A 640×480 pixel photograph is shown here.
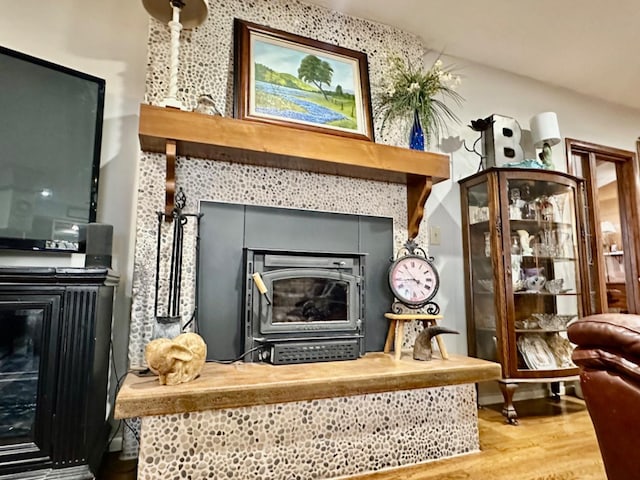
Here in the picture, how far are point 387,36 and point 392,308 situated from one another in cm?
186

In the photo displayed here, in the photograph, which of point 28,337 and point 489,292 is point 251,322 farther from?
point 489,292

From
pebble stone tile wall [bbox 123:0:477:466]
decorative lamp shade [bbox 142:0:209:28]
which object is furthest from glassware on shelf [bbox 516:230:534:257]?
decorative lamp shade [bbox 142:0:209:28]

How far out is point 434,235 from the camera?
2910mm

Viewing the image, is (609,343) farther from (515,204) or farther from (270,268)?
(515,204)

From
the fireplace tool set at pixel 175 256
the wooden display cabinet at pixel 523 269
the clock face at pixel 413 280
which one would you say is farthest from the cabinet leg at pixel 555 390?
the fireplace tool set at pixel 175 256

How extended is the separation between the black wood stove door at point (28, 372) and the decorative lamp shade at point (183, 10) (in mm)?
1508

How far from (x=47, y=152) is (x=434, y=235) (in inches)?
95.7

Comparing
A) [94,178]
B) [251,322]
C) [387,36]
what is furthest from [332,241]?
[387,36]

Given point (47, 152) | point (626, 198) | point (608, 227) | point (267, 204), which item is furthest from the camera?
point (608, 227)

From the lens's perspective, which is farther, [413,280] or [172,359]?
[413,280]

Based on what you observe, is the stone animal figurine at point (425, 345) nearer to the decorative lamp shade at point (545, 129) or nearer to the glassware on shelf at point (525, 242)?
the glassware on shelf at point (525, 242)

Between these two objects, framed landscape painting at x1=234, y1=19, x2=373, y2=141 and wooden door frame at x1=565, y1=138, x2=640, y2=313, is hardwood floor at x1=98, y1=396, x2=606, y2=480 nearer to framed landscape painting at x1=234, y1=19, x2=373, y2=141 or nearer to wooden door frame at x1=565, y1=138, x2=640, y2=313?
wooden door frame at x1=565, y1=138, x2=640, y2=313

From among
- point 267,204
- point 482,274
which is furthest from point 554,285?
point 267,204

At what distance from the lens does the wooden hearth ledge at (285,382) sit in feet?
4.81
